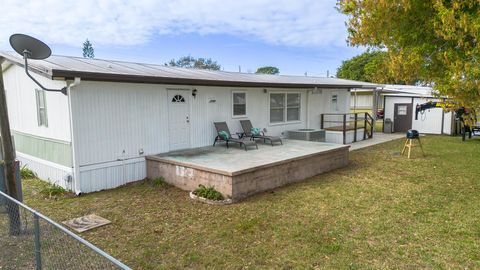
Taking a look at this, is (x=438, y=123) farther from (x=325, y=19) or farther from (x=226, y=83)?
(x=226, y=83)

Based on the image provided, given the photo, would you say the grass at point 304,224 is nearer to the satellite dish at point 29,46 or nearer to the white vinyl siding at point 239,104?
the satellite dish at point 29,46

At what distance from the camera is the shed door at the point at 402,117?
17.0 m

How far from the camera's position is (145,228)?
5.04 metres

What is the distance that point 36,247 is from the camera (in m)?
3.28

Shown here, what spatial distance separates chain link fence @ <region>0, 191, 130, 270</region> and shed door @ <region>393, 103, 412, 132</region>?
1696 cm

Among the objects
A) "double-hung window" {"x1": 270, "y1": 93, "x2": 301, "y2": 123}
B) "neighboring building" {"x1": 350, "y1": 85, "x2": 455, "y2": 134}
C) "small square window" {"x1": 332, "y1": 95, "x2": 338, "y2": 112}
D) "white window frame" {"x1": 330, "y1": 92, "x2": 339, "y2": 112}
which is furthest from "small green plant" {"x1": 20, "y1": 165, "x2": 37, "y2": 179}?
"neighboring building" {"x1": 350, "y1": 85, "x2": 455, "y2": 134}

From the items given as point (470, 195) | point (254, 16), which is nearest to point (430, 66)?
point (470, 195)

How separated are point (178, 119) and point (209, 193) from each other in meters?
3.04

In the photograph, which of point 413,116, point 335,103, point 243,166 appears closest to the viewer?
point 243,166

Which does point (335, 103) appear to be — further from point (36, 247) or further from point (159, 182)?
point (36, 247)

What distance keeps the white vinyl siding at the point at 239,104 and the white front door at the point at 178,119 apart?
1.86 m

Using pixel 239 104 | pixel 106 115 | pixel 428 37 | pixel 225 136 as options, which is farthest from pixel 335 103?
pixel 106 115

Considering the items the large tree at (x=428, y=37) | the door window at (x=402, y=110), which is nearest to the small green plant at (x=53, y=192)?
the large tree at (x=428, y=37)

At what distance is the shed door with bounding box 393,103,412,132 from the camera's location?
16969 millimetres
